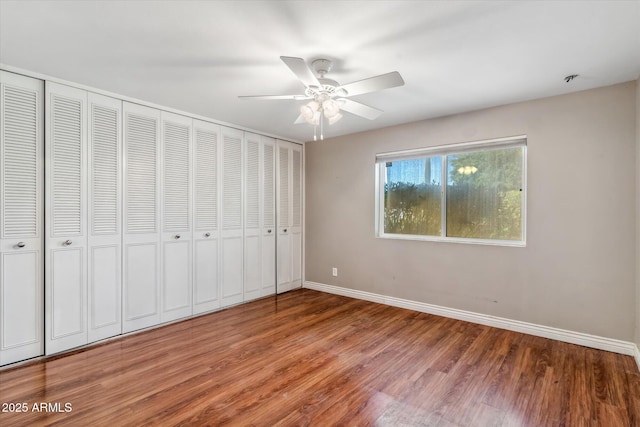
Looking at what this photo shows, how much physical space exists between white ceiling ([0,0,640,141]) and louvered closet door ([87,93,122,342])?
0.32 metres

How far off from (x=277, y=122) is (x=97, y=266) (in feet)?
8.01

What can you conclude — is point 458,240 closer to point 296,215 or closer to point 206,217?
point 296,215

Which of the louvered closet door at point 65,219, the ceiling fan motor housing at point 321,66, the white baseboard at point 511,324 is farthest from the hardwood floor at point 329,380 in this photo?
the ceiling fan motor housing at point 321,66

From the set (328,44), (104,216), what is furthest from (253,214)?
(328,44)

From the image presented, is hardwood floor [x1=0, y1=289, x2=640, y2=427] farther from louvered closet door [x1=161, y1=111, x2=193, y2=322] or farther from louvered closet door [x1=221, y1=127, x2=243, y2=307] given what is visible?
louvered closet door [x1=221, y1=127, x2=243, y2=307]

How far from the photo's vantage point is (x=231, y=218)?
4113 millimetres

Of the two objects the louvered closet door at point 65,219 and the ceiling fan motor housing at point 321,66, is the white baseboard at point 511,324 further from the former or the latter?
the louvered closet door at point 65,219

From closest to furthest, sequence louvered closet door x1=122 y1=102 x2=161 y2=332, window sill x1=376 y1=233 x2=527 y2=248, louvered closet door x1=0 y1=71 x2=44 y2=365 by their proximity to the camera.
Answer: louvered closet door x1=0 y1=71 x2=44 y2=365 → louvered closet door x1=122 y1=102 x2=161 y2=332 → window sill x1=376 y1=233 x2=527 y2=248

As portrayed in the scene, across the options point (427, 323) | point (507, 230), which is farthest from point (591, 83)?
point (427, 323)

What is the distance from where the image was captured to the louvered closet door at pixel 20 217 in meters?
2.50

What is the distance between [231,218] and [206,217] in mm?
348

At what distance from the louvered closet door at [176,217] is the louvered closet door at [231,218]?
457 mm

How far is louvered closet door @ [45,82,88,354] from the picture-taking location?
8.87 feet

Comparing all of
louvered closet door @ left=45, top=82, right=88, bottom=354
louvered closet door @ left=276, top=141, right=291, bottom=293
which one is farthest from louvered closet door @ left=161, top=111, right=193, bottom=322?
louvered closet door @ left=276, top=141, right=291, bottom=293
